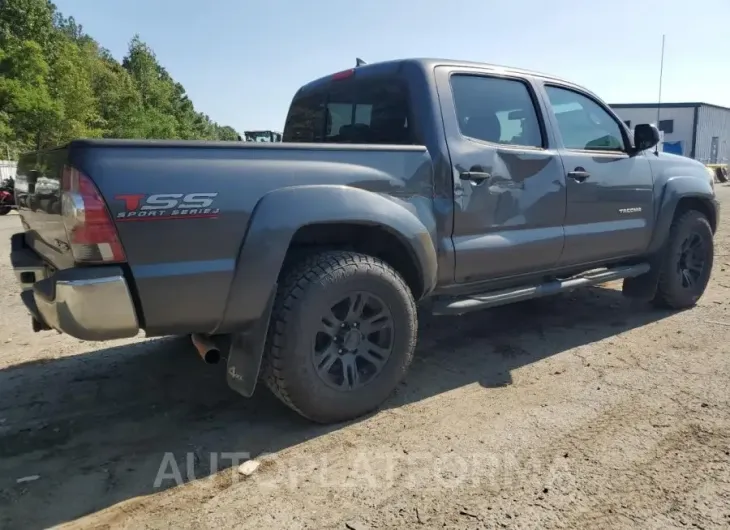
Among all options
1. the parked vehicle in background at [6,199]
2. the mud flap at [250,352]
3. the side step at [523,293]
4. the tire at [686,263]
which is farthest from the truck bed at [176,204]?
the parked vehicle in background at [6,199]

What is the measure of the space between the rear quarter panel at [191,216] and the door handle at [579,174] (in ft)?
6.95

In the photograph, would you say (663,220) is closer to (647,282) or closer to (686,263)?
(647,282)

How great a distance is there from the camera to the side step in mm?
3522

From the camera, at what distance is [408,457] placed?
2.71 meters

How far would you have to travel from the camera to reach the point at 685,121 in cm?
4216

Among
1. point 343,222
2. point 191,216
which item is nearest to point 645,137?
point 343,222

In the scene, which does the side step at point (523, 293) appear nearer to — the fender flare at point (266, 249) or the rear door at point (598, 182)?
the rear door at point (598, 182)

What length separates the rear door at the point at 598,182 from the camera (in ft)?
13.7

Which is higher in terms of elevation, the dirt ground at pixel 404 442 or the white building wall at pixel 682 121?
the white building wall at pixel 682 121

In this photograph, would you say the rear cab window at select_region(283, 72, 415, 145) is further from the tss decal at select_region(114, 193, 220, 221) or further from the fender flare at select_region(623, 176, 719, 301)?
the fender flare at select_region(623, 176, 719, 301)

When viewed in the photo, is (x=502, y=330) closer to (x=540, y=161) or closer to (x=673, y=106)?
(x=540, y=161)

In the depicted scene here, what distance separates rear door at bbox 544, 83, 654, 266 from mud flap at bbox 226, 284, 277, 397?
239 centimetres

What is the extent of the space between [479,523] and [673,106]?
47.4 metres

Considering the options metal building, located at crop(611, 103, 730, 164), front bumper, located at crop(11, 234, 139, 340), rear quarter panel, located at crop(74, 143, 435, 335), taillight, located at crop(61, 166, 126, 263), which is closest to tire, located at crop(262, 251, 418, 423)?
rear quarter panel, located at crop(74, 143, 435, 335)
